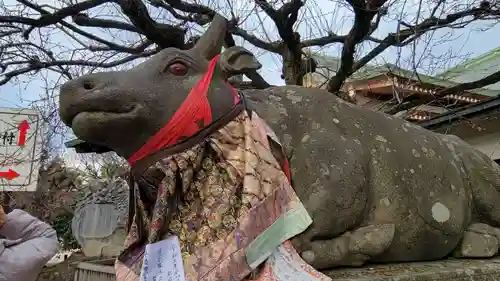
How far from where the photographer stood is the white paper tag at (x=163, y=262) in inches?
63.2

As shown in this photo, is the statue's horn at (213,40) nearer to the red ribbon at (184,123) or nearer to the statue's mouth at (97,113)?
the red ribbon at (184,123)

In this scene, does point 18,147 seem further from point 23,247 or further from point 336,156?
point 336,156

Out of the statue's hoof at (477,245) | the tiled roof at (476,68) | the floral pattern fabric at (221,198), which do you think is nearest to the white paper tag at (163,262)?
the floral pattern fabric at (221,198)

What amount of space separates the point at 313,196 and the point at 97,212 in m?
7.00

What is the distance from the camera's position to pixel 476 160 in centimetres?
273

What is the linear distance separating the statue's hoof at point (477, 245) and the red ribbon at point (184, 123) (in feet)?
5.24

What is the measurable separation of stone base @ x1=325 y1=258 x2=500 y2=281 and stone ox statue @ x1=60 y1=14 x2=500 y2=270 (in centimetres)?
7

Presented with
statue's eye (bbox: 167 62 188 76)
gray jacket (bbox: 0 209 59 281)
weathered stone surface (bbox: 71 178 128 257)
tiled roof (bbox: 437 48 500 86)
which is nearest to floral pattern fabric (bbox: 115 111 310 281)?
statue's eye (bbox: 167 62 188 76)

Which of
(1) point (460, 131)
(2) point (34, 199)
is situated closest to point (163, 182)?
(1) point (460, 131)

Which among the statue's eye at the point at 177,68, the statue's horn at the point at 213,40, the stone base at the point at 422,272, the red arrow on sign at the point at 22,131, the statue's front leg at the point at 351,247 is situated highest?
the red arrow on sign at the point at 22,131

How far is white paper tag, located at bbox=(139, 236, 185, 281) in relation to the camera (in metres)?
1.61

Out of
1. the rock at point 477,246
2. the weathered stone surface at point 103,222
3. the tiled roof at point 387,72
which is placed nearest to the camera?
the rock at point 477,246

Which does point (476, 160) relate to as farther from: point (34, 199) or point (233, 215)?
point (34, 199)

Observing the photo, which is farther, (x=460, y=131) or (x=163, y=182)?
(x=460, y=131)
